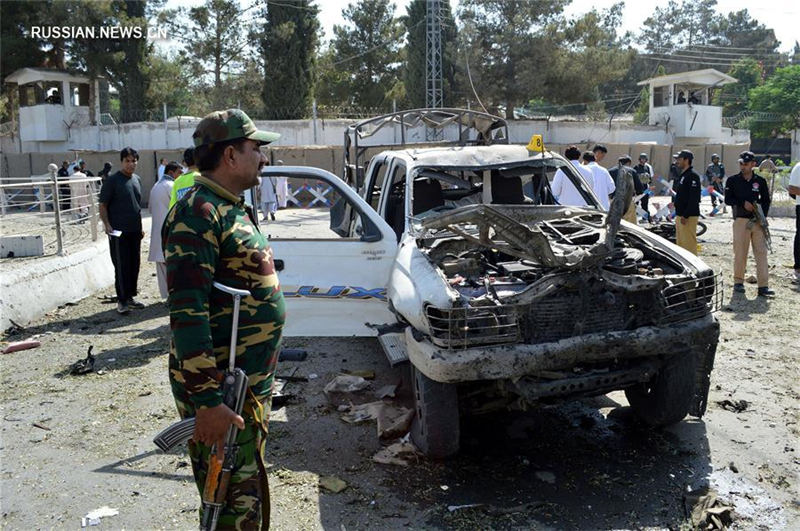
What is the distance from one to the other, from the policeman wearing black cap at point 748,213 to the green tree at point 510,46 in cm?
2933

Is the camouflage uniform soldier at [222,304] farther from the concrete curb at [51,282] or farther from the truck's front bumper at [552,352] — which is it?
the concrete curb at [51,282]

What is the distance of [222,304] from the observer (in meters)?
2.30

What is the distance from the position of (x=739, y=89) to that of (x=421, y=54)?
3642cm

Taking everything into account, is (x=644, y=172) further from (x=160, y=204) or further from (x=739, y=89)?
(x=739, y=89)

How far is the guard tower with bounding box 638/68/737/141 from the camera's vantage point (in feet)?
121

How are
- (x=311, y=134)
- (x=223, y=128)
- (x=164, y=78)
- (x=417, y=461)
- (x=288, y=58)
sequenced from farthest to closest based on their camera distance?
1. (x=164, y=78)
2. (x=288, y=58)
3. (x=311, y=134)
4. (x=417, y=461)
5. (x=223, y=128)

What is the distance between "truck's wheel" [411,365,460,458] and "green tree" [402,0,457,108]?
32.7 meters

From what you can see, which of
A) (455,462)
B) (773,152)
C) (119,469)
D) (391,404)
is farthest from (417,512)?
(773,152)

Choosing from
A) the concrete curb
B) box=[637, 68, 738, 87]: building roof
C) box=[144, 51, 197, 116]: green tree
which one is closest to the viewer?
the concrete curb

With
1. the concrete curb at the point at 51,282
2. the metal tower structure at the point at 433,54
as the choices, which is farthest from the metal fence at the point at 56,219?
the metal tower structure at the point at 433,54

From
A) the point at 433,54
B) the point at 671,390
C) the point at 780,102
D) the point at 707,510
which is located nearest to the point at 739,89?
the point at 780,102

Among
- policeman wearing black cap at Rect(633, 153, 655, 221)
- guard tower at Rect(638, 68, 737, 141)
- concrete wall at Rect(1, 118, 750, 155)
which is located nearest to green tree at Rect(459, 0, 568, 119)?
concrete wall at Rect(1, 118, 750, 155)

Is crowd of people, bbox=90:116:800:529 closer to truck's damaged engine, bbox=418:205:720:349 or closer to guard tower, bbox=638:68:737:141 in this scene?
truck's damaged engine, bbox=418:205:720:349

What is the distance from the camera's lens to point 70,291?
8.51 metres
